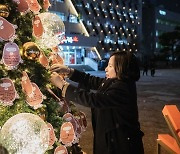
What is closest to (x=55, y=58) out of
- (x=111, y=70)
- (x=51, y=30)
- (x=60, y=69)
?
(x=60, y=69)

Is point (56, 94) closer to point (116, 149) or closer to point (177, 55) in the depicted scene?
point (116, 149)

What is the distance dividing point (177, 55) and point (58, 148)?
60450 millimetres

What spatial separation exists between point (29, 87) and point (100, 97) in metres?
0.56

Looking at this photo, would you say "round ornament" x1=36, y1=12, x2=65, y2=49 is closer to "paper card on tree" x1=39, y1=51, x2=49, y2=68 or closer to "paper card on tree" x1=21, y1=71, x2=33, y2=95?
"paper card on tree" x1=39, y1=51, x2=49, y2=68

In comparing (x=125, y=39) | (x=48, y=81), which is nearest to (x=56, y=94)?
(x=48, y=81)

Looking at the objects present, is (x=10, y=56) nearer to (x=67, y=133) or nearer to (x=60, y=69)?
(x=60, y=69)

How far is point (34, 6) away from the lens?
2.59m

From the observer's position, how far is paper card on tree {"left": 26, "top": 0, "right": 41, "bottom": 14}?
100 inches

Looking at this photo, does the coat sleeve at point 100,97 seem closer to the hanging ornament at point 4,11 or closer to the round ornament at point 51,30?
the round ornament at point 51,30

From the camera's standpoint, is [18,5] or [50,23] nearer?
[18,5]

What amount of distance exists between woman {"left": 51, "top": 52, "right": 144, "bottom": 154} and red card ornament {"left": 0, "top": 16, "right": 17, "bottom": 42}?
49 cm

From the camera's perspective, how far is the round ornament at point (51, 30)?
2.72 metres

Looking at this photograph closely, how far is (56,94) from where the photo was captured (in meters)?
2.73

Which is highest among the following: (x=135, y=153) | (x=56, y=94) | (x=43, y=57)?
(x=43, y=57)
